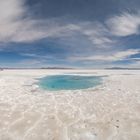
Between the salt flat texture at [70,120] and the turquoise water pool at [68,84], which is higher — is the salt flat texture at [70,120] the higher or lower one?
the lower one

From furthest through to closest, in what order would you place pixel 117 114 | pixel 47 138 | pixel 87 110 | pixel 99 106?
pixel 99 106, pixel 87 110, pixel 117 114, pixel 47 138

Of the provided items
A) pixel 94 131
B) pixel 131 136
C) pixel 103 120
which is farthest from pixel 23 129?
pixel 131 136

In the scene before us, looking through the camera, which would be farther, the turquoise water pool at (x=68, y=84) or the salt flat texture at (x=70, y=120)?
the turquoise water pool at (x=68, y=84)

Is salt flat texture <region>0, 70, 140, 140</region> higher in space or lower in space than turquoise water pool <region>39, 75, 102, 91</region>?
lower

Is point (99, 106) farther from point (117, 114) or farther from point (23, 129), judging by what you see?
point (23, 129)

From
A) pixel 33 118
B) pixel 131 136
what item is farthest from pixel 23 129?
pixel 131 136

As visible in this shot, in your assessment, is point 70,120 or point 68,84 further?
point 68,84

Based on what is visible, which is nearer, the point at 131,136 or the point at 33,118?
the point at 131,136

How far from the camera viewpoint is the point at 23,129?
24.7 ft

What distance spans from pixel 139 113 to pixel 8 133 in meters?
6.58

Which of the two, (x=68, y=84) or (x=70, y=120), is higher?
(x=68, y=84)

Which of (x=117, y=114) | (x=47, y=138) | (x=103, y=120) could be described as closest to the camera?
(x=47, y=138)

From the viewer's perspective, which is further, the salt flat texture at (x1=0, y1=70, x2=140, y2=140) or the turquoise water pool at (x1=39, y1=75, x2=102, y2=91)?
the turquoise water pool at (x1=39, y1=75, x2=102, y2=91)

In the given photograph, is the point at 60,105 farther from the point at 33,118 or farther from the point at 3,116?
the point at 3,116
